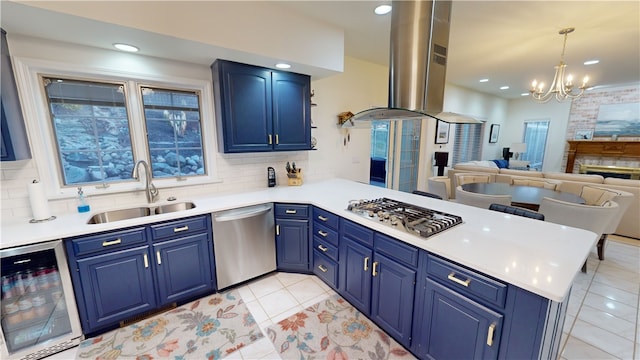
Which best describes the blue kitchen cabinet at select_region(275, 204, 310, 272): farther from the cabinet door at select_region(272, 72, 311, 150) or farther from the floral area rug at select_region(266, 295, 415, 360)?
the cabinet door at select_region(272, 72, 311, 150)

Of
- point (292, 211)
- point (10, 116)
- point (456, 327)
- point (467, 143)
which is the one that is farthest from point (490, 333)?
point (467, 143)

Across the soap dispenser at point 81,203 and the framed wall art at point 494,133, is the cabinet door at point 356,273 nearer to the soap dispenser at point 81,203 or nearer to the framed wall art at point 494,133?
the soap dispenser at point 81,203

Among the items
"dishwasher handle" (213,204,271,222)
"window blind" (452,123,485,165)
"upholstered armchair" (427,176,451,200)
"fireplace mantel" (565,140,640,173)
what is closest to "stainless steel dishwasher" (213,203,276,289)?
"dishwasher handle" (213,204,271,222)

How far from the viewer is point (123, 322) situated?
201cm

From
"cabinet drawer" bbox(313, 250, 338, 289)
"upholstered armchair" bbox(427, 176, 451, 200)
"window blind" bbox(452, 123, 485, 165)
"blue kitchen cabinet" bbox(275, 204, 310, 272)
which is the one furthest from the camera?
"window blind" bbox(452, 123, 485, 165)

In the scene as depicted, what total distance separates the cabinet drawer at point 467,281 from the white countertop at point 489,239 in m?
0.06

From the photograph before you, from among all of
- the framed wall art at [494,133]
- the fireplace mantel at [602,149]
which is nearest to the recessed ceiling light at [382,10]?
the framed wall art at [494,133]

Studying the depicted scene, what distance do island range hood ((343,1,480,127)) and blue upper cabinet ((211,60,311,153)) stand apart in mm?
1192

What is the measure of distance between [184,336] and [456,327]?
1948 millimetres

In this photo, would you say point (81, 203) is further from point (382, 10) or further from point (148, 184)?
Result: point (382, 10)

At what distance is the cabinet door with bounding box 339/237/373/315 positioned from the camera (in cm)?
194

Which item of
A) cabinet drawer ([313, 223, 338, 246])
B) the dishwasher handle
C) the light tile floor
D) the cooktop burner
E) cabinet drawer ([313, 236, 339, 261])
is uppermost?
the cooktop burner

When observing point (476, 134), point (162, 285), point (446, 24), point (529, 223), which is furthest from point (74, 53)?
point (476, 134)

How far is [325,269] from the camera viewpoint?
2.45 metres
